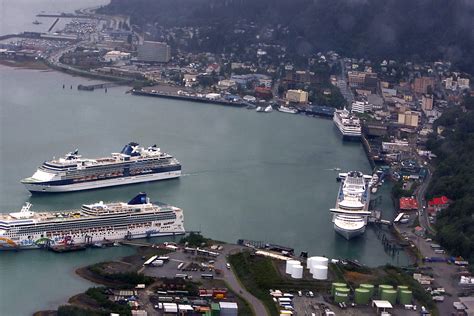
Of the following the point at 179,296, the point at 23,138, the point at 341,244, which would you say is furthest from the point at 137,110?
the point at 179,296

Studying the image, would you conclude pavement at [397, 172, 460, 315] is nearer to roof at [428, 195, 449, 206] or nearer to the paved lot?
the paved lot

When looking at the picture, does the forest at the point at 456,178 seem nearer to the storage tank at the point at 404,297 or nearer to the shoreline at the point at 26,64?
the storage tank at the point at 404,297

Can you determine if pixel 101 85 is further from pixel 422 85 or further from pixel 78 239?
pixel 78 239

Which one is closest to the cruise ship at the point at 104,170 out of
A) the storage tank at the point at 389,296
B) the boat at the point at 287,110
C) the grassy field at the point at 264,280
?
the grassy field at the point at 264,280

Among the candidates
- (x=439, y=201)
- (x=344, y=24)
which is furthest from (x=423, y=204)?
(x=344, y=24)

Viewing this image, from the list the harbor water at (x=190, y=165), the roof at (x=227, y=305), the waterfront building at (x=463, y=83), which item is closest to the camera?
the roof at (x=227, y=305)

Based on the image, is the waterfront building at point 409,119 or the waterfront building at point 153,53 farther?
the waterfront building at point 153,53
